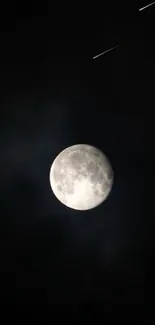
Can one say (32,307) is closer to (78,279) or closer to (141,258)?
(78,279)

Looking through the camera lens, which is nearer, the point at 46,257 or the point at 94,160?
the point at 94,160

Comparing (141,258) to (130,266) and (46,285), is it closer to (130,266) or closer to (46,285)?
(130,266)

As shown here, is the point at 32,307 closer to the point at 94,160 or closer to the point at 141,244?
the point at 141,244

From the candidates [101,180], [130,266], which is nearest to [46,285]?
[130,266]

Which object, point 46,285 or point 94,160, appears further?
point 46,285

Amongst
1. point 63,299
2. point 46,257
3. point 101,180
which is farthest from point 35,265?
point 101,180

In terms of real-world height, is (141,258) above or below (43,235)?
below

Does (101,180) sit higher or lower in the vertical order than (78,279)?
higher

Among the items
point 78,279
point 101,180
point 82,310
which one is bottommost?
point 82,310
